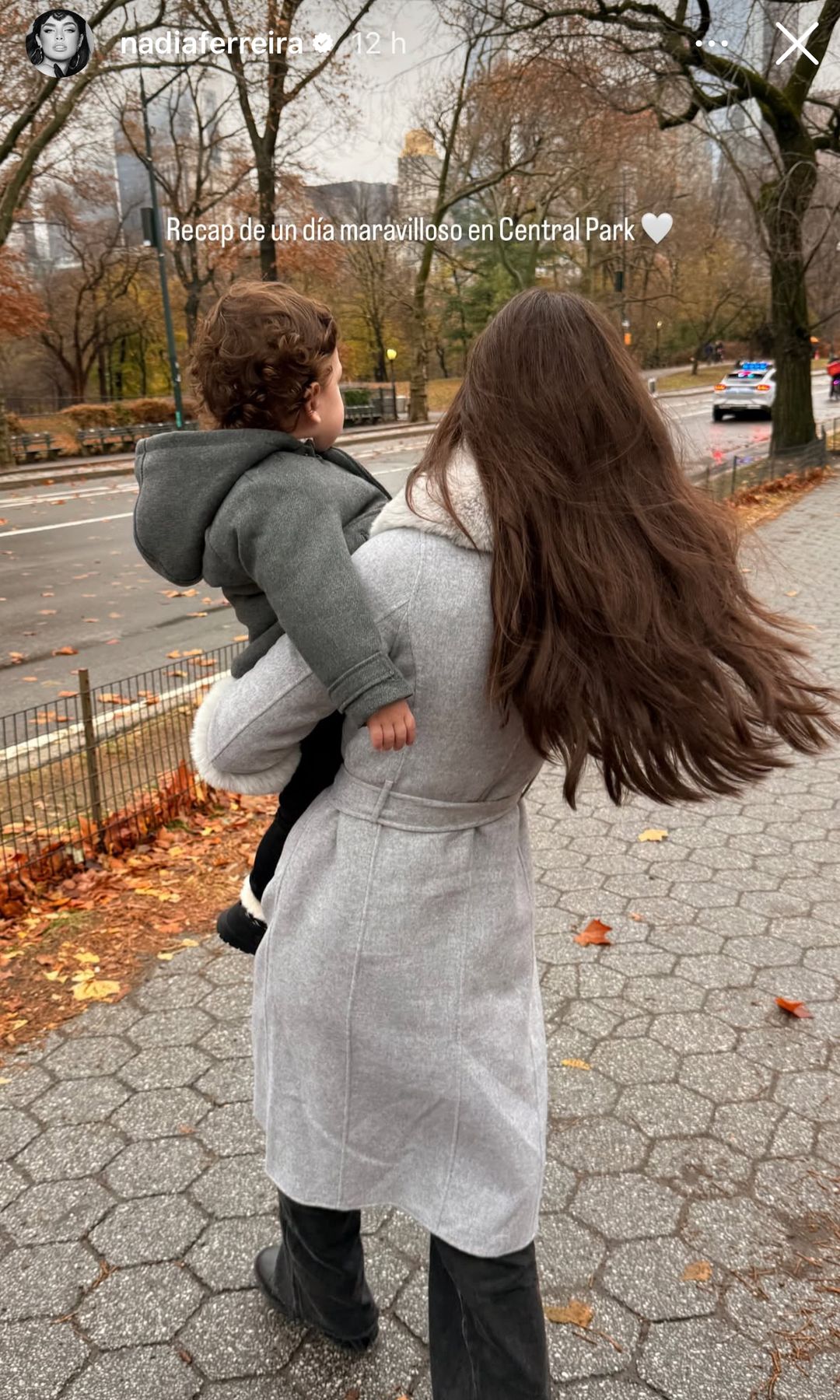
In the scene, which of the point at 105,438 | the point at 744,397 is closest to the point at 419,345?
the point at 744,397

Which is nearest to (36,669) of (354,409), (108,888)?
(108,888)

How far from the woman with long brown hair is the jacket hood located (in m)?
0.23

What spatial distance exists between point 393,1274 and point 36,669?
6529mm

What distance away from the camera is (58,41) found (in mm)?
17078

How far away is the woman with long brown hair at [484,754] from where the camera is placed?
4.55ft

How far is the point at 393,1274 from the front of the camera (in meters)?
2.38

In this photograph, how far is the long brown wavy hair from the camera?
1.37 metres

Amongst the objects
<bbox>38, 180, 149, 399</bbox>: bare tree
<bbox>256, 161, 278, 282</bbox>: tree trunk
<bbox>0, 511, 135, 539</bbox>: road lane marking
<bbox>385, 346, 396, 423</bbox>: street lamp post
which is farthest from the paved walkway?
<bbox>38, 180, 149, 399</bbox>: bare tree

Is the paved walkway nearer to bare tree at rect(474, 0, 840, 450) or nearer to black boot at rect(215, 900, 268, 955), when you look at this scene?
black boot at rect(215, 900, 268, 955)

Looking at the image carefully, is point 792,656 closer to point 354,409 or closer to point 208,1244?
point 208,1244

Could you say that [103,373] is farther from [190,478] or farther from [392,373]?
[190,478]

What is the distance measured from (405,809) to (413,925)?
18 cm

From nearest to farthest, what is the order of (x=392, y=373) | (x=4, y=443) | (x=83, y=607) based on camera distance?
(x=83, y=607) → (x=4, y=443) → (x=392, y=373)

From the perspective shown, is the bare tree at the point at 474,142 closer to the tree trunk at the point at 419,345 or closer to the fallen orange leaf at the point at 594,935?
the tree trunk at the point at 419,345
